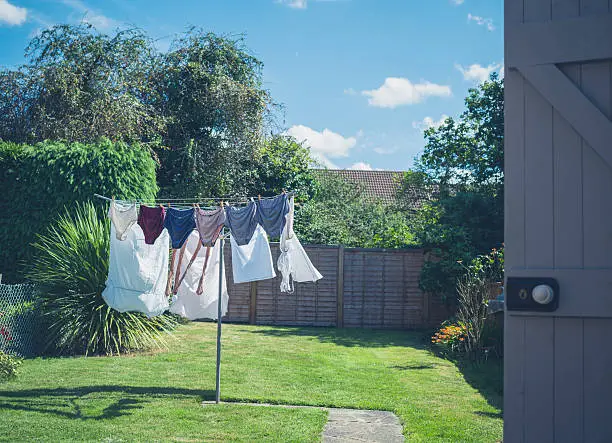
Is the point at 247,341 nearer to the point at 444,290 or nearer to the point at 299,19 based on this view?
the point at 444,290

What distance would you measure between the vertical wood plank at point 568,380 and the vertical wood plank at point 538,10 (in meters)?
1.24

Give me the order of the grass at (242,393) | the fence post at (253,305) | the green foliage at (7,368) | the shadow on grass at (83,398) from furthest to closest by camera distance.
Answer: the fence post at (253,305) < the green foliage at (7,368) < the shadow on grass at (83,398) < the grass at (242,393)

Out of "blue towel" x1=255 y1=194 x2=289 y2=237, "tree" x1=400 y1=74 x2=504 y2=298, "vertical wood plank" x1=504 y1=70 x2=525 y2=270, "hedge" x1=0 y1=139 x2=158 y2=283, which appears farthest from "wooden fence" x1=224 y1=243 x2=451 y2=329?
"vertical wood plank" x1=504 y1=70 x2=525 y2=270

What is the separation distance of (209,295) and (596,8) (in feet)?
20.3

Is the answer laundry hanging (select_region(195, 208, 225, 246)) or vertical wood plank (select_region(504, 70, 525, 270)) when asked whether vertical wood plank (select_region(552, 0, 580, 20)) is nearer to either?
vertical wood plank (select_region(504, 70, 525, 270))

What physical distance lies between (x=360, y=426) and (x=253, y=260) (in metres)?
2.46

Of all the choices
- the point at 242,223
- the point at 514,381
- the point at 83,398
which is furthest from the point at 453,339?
the point at 514,381

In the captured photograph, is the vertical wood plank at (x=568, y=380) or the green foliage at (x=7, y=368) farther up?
the vertical wood plank at (x=568, y=380)

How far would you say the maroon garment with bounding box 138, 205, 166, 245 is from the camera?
7.60 meters

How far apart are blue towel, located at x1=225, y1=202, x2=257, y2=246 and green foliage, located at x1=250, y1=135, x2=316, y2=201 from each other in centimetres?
966

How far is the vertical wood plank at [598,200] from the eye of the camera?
226 cm

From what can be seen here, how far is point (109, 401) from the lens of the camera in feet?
21.9

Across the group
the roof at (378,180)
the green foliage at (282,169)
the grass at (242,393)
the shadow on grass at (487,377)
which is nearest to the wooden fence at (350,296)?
the grass at (242,393)

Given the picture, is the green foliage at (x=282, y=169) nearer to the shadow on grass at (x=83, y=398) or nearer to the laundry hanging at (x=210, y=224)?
the laundry hanging at (x=210, y=224)
